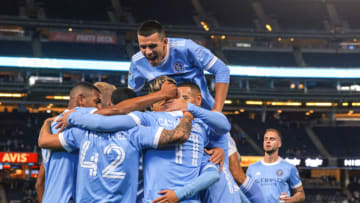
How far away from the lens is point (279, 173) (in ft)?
26.7

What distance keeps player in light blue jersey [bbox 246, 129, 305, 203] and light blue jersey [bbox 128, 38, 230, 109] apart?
2.89 metres

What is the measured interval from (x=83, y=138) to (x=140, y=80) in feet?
5.20

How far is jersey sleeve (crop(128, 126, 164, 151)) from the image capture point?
4055mm

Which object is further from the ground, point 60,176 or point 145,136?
point 145,136

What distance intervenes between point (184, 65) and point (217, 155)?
4.04 feet

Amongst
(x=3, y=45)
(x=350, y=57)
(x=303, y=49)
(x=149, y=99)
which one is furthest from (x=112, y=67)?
(x=149, y=99)

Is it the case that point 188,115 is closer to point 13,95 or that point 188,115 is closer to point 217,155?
point 217,155

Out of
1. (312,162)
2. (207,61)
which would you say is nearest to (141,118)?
(207,61)

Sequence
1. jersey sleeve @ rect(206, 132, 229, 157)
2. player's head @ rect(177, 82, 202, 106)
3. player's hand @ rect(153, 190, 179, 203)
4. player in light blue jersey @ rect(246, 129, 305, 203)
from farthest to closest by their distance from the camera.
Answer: player in light blue jersey @ rect(246, 129, 305, 203) < jersey sleeve @ rect(206, 132, 229, 157) < player's head @ rect(177, 82, 202, 106) < player's hand @ rect(153, 190, 179, 203)

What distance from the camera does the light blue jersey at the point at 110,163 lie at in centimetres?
416

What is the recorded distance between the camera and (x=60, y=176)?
15.1ft

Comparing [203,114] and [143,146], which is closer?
[143,146]

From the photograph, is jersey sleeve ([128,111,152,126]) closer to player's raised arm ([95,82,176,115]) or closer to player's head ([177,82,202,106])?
player's raised arm ([95,82,176,115])

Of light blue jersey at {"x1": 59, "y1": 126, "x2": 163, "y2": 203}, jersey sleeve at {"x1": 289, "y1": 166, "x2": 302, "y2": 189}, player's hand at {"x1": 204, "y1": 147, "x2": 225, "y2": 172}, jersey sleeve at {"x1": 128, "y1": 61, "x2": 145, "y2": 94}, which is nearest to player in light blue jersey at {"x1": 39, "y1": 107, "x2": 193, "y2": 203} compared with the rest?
light blue jersey at {"x1": 59, "y1": 126, "x2": 163, "y2": 203}
